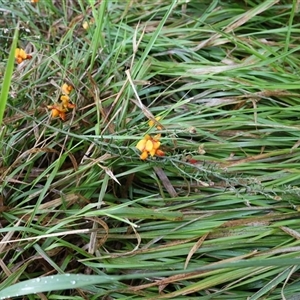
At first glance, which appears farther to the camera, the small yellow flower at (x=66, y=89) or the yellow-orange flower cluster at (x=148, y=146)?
the small yellow flower at (x=66, y=89)

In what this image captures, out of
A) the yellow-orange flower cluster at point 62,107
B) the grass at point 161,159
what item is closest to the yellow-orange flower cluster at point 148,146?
the grass at point 161,159

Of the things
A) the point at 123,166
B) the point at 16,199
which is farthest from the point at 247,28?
the point at 16,199

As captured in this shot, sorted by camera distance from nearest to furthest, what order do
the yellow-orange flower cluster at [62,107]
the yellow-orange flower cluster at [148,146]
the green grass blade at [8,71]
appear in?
the green grass blade at [8,71]
the yellow-orange flower cluster at [148,146]
the yellow-orange flower cluster at [62,107]

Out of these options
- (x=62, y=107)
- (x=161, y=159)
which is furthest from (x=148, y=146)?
(x=62, y=107)

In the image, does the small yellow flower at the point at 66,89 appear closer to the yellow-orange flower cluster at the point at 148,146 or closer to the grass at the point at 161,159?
the grass at the point at 161,159

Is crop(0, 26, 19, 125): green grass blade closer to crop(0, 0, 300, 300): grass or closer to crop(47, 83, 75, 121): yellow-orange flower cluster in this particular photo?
crop(0, 0, 300, 300): grass

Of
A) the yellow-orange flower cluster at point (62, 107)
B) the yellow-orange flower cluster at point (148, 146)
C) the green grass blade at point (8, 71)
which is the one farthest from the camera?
the yellow-orange flower cluster at point (62, 107)

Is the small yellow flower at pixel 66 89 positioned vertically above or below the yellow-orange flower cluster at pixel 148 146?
below

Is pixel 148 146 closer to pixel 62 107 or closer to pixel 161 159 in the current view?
pixel 161 159
